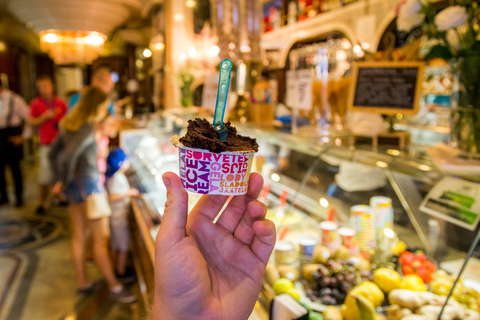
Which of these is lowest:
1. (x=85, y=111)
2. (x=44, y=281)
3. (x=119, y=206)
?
(x=44, y=281)

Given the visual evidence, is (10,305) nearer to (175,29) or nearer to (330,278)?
(330,278)

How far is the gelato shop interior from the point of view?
1.04 metres

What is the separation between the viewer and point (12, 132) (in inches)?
260

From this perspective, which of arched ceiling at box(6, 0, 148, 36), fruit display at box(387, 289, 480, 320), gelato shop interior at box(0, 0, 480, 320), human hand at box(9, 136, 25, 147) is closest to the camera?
gelato shop interior at box(0, 0, 480, 320)

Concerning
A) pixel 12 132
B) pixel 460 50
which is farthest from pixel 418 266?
pixel 12 132

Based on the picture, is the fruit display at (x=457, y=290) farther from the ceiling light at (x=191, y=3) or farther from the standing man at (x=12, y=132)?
the standing man at (x=12, y=132)

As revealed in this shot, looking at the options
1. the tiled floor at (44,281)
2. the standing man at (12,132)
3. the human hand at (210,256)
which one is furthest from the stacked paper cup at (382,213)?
the standing man at (12,132)

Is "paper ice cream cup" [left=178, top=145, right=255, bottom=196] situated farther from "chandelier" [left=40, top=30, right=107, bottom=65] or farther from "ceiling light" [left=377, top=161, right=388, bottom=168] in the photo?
"chandelier" [left=40, top=30, right=107, bottom=65]

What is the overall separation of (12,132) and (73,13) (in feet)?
8.17

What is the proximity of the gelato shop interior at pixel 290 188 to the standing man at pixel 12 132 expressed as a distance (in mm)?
1433

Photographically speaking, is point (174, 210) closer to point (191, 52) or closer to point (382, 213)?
point (382, 213)

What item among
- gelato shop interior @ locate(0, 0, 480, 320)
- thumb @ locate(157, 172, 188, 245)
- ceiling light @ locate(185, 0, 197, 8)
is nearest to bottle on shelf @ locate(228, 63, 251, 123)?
gelato shop interior @ locate(0, 0, 480, 320)

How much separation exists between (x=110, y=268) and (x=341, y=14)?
11.8 feet

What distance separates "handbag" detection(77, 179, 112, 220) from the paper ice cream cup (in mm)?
2742
